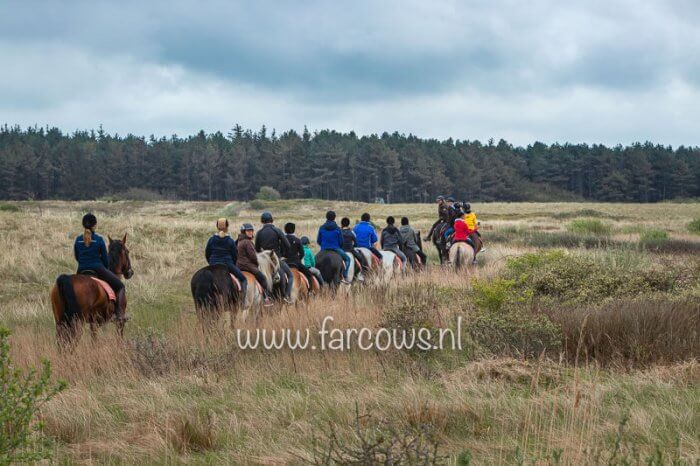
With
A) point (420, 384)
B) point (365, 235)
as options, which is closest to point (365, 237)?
point (365, 235)

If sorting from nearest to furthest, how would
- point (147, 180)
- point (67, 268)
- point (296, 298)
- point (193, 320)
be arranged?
1. point (193, 320)
2. point (296, 298)
3. point (67, 268)
4. point (147, 180)

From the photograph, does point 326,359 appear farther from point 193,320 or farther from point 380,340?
point 193,320

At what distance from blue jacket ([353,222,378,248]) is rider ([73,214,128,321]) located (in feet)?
25.6

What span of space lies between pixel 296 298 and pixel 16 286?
919 centimetres

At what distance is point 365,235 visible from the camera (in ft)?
55.6

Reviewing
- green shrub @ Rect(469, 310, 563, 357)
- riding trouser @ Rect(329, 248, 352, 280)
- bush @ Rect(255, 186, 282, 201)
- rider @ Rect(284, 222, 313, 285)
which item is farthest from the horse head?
bush @ Rect(255, 186, 282, 201)

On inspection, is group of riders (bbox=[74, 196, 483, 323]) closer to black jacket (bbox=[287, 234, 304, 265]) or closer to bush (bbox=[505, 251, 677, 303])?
black jacket (bbox=[287, 234, 304, 265])

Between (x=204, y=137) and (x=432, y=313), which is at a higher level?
(x=204, y=137)

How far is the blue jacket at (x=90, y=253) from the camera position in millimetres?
9734

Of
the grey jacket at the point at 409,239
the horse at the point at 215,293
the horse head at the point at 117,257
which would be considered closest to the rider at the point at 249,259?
the horse at the point at 215,293

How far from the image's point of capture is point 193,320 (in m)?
11.2

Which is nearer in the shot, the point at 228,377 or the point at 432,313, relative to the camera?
the point at 228,377

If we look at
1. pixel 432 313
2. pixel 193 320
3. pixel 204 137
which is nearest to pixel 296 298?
pixel 193 320

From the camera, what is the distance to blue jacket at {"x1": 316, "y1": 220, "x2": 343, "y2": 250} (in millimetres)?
14670
